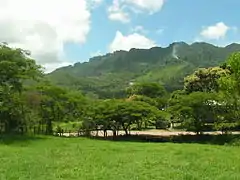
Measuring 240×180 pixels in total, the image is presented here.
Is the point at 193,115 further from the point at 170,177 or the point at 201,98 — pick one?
the point at 170,177

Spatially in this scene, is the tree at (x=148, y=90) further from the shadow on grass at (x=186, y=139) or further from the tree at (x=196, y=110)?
the tree at (x=196, y=110)

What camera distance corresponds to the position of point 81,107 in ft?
189

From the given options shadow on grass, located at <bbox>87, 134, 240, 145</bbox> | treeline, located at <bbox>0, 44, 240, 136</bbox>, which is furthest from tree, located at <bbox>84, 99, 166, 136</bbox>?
shadow on grass, located at <bbox>87, 134, 240, 145</bbox>

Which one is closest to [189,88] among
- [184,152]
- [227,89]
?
[227,89]

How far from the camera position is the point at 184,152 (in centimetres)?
3123

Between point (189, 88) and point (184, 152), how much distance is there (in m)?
49.5

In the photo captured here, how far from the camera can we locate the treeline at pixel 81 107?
4184 cm

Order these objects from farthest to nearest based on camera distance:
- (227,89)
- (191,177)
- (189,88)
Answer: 1. (189,88)
2. (227,89)
3. (191,177)

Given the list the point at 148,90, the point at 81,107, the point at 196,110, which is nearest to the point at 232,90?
the point at 196,110

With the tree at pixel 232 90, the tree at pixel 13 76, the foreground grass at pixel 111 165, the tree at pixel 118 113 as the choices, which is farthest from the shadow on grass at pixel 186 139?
the foreground grass at pixel 111 165

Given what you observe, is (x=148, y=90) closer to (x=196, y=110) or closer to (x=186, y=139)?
(x=186, y=139)

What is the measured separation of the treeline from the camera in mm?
41844

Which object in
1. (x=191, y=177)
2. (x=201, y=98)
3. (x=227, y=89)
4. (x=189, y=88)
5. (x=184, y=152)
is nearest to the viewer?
(x=191, y=177)

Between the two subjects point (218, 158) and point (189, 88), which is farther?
point (189, 88)
